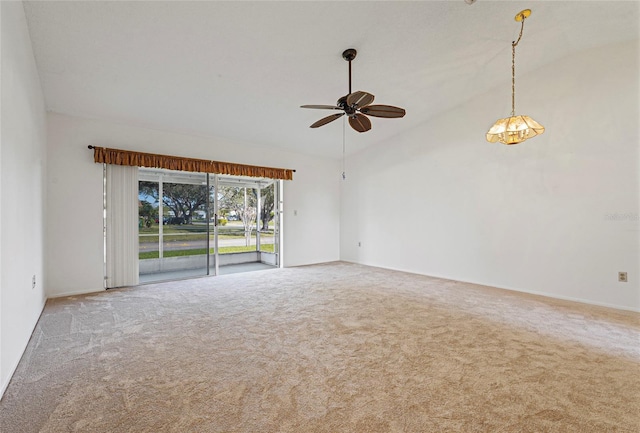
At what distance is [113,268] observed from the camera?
4.66 meters

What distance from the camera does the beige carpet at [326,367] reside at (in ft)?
5.54

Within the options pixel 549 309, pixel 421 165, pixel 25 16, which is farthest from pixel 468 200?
pixel 25 16

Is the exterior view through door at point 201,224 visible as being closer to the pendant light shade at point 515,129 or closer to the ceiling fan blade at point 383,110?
the ceiling fan blade at point 383,110

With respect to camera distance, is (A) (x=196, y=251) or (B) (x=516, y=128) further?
(A) (x=196, y=251)

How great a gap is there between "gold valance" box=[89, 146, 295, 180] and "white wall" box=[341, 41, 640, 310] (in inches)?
112

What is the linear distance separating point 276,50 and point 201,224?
479cm

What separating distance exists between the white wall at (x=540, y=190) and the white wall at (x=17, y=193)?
5.78 metres

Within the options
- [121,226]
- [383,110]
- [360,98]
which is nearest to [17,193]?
[121,226]

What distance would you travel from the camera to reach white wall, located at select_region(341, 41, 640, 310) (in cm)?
382

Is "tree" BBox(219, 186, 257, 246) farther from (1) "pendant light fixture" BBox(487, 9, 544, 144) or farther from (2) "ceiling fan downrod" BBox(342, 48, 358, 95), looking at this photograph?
(1) "pendant light fixture" BBox(487, 9, 544, 144)

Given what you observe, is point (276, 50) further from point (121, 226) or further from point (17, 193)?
point (121, 226)

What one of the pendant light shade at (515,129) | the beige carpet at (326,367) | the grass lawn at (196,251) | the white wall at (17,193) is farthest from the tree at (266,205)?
the pendant light shade at (515,129)

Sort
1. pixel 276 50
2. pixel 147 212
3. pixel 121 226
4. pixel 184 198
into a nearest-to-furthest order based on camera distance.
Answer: pixel 276 50
pixel 121 226
pixel 147 212
pixel 184 198

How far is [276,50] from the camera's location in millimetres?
3381
